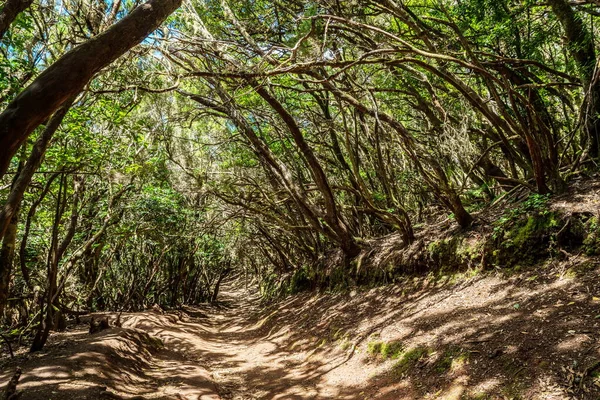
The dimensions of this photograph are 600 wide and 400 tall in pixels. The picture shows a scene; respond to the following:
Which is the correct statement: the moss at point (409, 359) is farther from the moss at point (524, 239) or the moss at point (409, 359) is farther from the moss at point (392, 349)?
the moss at point (524, 239)

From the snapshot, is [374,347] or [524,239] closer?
[524,239]

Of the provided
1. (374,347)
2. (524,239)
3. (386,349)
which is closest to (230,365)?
(374,347)

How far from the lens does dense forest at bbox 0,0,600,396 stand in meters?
4.45

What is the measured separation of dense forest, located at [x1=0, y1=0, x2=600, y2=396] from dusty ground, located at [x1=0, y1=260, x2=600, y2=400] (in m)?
0.79

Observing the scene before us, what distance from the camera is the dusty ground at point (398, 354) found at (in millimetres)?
3070

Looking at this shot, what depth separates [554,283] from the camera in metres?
4.09

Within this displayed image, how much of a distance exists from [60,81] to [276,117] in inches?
318

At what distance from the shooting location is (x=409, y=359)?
4.32 meters

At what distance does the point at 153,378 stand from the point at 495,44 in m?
8.21

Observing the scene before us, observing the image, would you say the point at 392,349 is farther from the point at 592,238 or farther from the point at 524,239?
the point at 592,238

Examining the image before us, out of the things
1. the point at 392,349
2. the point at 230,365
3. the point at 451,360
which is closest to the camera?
the point at 451,360

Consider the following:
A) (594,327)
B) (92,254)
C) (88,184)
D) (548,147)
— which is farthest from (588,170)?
(92,254)

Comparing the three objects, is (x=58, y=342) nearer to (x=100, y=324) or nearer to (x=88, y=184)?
(x=100, y=324)

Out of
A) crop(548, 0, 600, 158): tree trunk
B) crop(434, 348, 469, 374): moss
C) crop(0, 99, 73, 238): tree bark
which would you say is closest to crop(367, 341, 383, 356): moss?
crop(434, 348, 469, 374): moss
